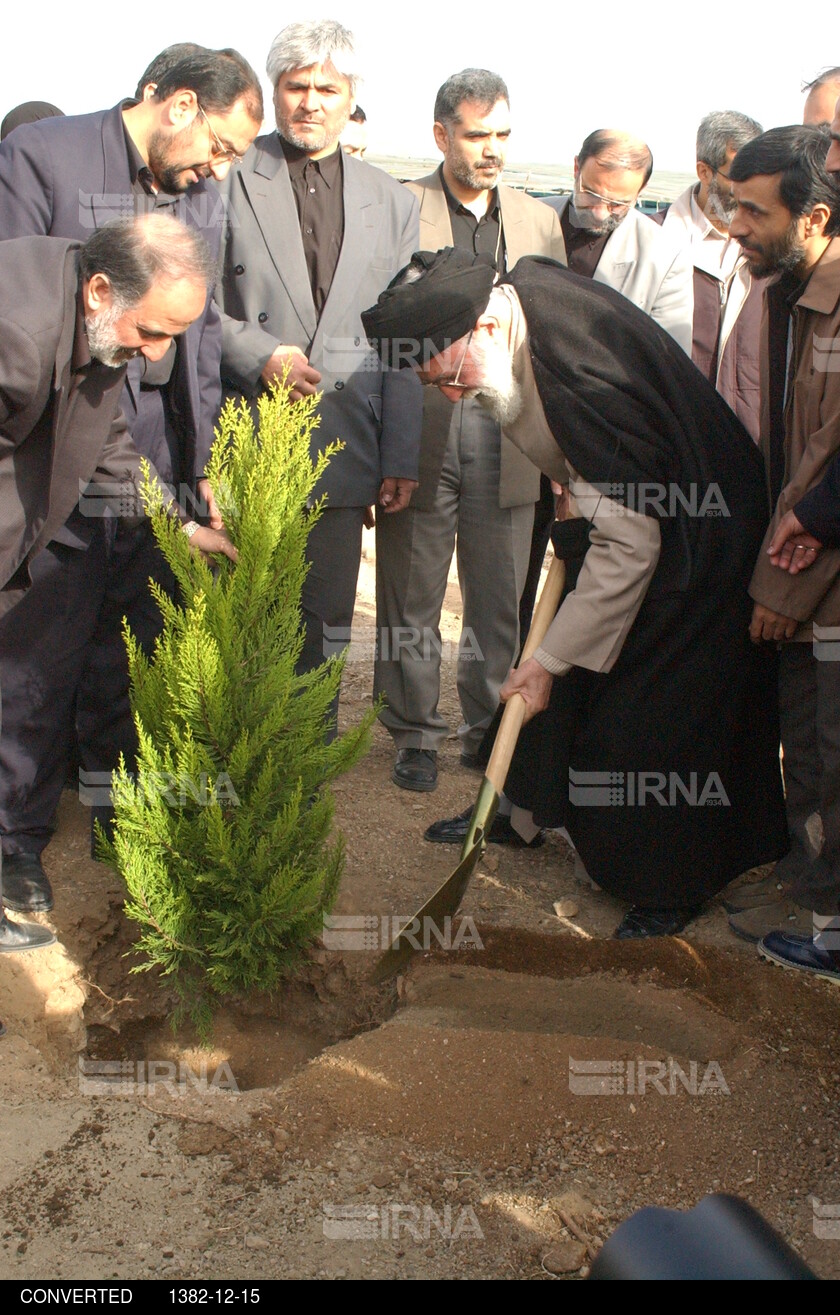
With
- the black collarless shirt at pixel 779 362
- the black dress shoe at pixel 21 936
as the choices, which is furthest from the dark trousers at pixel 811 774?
the black dress shoe at pixel 21 936

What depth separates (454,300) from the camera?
3.36 meters

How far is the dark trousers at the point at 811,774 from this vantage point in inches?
134

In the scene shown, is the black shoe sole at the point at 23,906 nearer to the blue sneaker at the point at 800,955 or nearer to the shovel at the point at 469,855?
the shovel at the point at 469,855

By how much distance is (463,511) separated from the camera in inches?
184

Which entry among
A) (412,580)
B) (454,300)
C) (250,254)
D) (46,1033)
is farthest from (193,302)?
(46,1033)

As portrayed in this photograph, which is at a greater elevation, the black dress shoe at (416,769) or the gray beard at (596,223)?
the gray beard at (596,223)

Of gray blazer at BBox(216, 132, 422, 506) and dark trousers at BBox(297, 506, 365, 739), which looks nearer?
gray blazer at BBox(216, 132, 422, 506)

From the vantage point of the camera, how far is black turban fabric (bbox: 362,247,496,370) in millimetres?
3363

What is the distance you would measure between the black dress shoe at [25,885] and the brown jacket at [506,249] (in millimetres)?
1982

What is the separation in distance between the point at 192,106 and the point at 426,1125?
3.11 meters

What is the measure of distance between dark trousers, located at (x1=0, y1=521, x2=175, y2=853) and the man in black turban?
1129mm

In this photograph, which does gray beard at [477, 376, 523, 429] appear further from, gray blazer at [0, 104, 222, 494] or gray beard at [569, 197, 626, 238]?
gray beard at [569, 197, 626, 238]

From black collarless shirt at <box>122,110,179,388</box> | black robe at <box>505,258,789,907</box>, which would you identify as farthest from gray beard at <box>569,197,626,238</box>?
black collarless shirt at <box>122,110,179,388</box>

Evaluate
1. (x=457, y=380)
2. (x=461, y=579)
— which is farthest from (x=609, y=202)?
(x=457, y=380)
